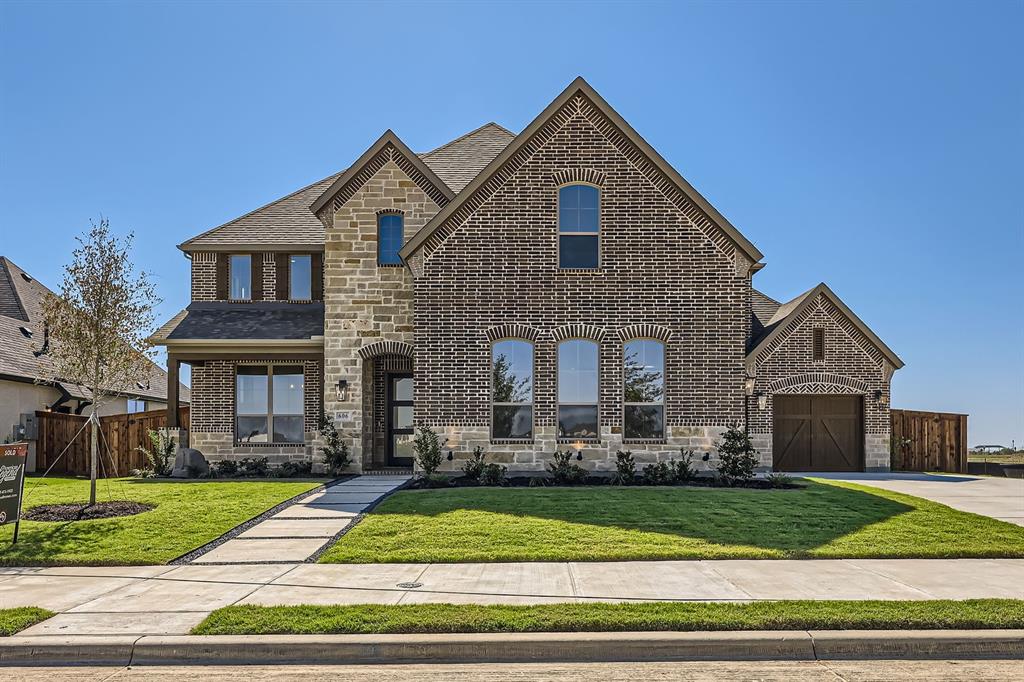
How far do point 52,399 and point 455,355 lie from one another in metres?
16.4

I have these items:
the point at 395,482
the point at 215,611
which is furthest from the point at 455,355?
the point at 215,611

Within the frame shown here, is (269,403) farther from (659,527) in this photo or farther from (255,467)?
(659,527)

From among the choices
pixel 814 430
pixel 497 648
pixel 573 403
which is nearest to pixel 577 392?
pixel 573 403

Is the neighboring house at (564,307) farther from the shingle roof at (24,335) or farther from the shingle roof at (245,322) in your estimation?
the shingle roof at (24,335)

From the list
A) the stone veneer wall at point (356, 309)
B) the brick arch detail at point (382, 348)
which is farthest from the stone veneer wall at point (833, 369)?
the stone veneer wall at point (356, 309)

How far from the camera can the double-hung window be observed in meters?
20.5

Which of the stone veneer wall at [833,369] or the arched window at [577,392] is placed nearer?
the arched window at [577,392]

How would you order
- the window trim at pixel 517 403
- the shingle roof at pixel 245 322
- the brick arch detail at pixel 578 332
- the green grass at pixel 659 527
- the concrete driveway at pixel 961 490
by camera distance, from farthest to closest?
the shingle roof at pixel 245 322 < the brick arch detail at pixel 578 332 < the window trim at pixel 517 403 < the concrete driveway at pixel 961 490 < the green grass at pixel 659 527

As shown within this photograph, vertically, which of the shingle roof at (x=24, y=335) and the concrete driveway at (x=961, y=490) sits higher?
the shingle roof at (x=24, y=335)

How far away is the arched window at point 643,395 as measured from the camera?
56.8ft

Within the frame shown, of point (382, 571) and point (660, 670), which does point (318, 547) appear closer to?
point (382, 571)

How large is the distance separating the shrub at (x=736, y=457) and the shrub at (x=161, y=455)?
42.9 feet

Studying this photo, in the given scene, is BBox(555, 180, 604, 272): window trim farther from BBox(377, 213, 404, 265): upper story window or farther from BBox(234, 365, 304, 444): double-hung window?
BBox(234, 365, 304, 444): double-hung window

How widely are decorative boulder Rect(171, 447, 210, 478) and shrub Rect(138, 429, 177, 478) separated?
241 millimetres
